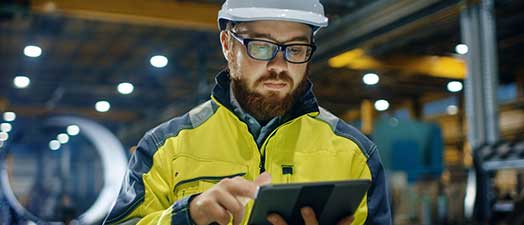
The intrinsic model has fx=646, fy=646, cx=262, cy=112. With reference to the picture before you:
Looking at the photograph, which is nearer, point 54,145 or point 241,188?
point 241,188

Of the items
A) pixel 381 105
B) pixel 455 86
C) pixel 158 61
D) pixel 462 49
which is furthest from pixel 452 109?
pixel 462 49

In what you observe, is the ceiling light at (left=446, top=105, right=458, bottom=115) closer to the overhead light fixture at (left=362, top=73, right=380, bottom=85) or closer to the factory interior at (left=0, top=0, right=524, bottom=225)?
the factory interior at (left=0, top=0, right=524, bottom=225)

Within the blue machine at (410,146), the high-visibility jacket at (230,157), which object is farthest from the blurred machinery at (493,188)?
the high-visibility jacket at (230,157)

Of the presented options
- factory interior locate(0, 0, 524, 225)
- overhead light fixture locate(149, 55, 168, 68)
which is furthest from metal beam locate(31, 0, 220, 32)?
overhead light fixture locate(149, 55, 168, 68)

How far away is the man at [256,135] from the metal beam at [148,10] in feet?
9.14

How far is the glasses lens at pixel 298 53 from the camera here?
104 centimetres

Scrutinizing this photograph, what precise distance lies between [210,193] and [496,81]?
3.42 metres

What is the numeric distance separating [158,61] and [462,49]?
12.8 feet

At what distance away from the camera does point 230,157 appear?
1082mm

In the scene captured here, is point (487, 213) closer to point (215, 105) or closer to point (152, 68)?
point (215, 105)

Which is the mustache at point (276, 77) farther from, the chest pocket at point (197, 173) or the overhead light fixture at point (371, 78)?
the overhead light fixture at point (371, 78)

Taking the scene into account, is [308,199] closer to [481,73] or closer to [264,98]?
[264,98]

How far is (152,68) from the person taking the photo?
7.65 meters

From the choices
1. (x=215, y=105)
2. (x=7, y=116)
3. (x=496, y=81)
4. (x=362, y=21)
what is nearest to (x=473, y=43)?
(x=496, y=81)
